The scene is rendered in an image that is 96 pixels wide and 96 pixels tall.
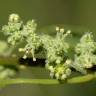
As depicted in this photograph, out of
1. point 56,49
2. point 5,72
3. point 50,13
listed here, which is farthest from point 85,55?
point 50,13

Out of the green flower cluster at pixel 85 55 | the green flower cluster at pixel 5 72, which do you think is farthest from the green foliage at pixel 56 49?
the green flower cluster at pixel 5 72

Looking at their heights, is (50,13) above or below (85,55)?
above

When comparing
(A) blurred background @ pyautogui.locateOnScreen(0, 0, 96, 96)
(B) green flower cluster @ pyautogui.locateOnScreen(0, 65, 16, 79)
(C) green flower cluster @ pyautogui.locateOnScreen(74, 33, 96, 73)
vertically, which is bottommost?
(B) green flower cluster @ pyautogui.locateOnScreen(0, 65, 16, 79)

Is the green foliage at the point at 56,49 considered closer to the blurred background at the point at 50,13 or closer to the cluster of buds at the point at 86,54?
the cluster of buds at the point at 86,54

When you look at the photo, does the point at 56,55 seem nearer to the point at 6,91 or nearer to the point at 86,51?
the point at 86,51

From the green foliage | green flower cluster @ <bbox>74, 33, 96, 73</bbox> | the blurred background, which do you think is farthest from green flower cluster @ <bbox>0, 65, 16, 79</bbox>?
the blurred background

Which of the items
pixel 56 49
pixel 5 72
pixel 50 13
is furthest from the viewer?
pixel 50 13

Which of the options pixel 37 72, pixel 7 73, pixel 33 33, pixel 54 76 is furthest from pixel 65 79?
pixel 37 72

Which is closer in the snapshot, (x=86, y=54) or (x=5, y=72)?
(x=86, y=54)

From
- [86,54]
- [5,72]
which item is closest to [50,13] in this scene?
[5,72]

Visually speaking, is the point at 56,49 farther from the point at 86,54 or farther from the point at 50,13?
the point at 50,13

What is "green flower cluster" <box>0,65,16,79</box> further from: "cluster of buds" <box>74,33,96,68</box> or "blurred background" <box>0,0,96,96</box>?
"blurred background" <box>0,0,96,96</box>

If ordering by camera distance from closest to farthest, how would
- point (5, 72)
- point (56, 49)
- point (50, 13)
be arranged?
point (56, 49) → point (5, 72) → point (50, 13)
